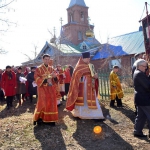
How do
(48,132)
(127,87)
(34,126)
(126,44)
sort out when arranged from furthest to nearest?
1. (126,44)
2. (127,87)
3. (34,126)
4. (48,132)

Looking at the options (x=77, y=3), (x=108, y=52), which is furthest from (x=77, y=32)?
(x=108, y=52)

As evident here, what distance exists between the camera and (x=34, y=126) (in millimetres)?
6238

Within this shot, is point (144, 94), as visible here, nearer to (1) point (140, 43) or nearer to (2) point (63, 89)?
(2) point (63, 89)

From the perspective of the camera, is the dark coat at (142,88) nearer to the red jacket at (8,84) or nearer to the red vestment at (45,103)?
the red vestment at (45,103)

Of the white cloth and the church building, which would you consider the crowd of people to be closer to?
the white cloth

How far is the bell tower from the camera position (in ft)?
154

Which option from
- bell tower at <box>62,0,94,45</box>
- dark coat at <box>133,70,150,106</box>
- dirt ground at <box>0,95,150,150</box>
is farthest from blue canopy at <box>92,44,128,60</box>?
dark coat at <box>133,70,150,106</box>

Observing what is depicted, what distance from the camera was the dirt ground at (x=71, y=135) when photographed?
16.1 ft

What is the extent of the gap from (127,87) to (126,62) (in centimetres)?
1887

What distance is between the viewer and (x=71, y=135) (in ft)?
18.4

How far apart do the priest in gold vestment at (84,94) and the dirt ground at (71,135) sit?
298mm

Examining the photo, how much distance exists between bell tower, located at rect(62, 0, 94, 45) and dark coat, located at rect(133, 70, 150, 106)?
41.2 metres

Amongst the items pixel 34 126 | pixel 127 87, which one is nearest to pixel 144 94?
pixel 34 126

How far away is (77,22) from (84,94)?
43.2m
